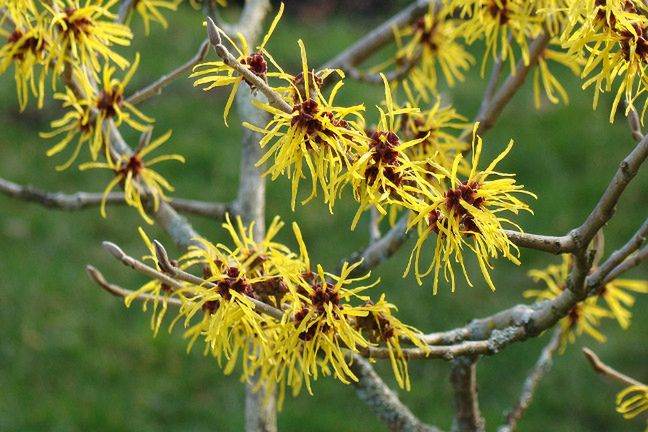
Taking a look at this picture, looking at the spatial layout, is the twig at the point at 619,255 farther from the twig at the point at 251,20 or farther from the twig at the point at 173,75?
the twig at the point at 251,20

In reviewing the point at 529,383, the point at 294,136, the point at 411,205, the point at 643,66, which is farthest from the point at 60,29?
the point at 529,383

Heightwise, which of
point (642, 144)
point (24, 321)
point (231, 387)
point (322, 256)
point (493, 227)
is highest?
point (322, 256)

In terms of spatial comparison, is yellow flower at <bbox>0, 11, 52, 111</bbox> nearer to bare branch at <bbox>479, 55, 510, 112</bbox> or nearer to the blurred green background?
bare branch at <bbox>479, 55, 510, 112</bbox>

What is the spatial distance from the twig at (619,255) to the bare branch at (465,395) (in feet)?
1.22

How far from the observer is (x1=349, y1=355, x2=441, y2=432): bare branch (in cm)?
186

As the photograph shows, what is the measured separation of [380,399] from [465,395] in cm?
18

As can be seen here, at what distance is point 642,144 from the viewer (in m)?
1.29

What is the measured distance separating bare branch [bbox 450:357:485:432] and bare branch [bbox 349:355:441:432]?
0.35ft

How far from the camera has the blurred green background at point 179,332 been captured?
12.1ft

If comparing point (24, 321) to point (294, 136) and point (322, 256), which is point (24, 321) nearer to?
point (322, 256)

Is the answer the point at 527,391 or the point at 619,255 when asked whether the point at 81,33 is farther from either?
the point at 527,391

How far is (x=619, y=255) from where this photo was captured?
4.87ft

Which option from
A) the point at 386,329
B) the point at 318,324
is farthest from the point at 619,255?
the point at 318,324

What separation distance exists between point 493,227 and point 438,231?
0.09 metres
